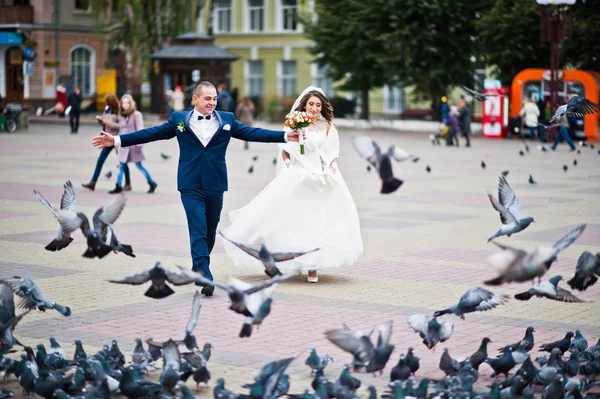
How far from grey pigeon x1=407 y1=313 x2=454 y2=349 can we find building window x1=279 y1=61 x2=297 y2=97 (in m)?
56.1

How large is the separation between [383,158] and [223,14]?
2327 inches

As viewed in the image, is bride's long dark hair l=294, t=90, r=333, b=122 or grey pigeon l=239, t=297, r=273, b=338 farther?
bride's long dark hair l=294, t=90, r=333, b=122

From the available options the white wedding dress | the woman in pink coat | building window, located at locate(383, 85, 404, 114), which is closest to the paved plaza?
the white wedding dress

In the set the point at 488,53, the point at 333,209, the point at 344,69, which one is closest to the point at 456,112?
the point at 488,53

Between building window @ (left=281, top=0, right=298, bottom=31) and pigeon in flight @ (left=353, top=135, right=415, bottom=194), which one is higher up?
building window @ (left=281, top=0, right=298, bottom=31)

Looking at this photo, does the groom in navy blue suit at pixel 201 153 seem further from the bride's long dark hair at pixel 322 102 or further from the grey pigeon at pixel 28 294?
the grey pigeon at pixel 28 294

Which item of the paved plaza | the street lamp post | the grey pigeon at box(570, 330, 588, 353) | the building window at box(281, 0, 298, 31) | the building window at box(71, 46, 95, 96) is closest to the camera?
the grey pigeon at box(570, 330, 588, 353)

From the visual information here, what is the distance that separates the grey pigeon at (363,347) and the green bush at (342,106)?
49.4 metres

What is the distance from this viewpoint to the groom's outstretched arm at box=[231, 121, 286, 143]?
345 inches

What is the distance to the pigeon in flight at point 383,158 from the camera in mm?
6418

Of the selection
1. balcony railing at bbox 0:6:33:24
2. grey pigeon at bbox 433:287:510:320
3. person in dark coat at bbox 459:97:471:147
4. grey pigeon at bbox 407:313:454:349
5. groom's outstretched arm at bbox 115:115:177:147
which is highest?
balcony railing at bbox 0:6:33:24

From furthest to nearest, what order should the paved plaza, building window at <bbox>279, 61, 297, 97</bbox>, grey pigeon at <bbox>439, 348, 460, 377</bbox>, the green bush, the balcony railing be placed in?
building window at <bbox>279, 61, 297, 97</bbox> → the balcony railing → the green bush → the paved plaza → grey pigeon at <bbox>439, 348, 460, 377</bbox>

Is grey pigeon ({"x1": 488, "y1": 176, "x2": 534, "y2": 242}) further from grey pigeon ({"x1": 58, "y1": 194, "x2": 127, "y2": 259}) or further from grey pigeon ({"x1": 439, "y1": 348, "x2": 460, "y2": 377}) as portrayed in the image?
grey pigeon ({"x1": 58, "y1": 194, "x2": 127, "y2": 259})

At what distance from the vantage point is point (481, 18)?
39.6 m
